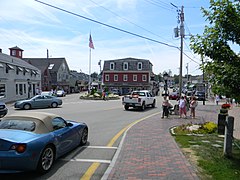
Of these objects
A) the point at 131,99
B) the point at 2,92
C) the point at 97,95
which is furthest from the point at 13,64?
the point at 131,99

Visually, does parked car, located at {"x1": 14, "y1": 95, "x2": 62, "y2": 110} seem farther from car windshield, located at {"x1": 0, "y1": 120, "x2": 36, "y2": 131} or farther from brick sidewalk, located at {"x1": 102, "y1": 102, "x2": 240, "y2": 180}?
car windshield, located at {"x1": 0, "y1": 120, "x2": 36, "y2": 131}

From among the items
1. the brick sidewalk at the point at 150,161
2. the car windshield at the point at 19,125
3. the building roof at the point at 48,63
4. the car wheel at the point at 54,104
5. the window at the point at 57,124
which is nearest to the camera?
the brick sidewalk at the point at 150,161

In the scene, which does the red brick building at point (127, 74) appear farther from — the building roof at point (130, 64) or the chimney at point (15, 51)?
the chimney at point (15, 51)

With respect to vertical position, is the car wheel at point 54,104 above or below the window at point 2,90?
below

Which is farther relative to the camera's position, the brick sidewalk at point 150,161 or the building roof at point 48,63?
the building roof at point 48,63

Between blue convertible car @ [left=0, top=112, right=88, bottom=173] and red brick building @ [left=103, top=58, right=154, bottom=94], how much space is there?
56299 mm

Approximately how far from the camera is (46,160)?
19.0ft

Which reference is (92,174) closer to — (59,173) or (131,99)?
(59,173)

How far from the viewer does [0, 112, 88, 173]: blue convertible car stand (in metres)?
5.06

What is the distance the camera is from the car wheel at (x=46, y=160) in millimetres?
5557

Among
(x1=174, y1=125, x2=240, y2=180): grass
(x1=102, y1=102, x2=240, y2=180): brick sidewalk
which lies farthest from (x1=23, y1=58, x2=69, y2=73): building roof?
(x1=174, y1=125, x2=240, y2=180): grass

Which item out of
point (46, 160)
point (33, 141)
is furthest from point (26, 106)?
point (33, 141)

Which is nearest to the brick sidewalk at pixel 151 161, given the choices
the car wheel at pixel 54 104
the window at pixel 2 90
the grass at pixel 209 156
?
the grass at pixel 209 156

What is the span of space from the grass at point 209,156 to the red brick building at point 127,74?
5355cm
